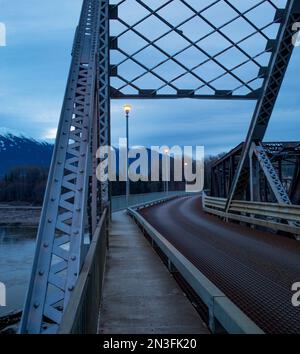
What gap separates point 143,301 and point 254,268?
8.46ft

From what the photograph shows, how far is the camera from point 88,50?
34.3 ft

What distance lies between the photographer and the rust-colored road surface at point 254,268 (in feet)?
20.7

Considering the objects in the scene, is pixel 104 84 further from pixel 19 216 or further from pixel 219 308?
pixel 19 216

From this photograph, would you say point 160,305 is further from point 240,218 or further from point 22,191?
point 22,191

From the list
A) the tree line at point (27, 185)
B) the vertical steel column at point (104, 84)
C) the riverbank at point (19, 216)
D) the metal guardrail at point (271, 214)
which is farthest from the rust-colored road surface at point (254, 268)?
the tree line at point (27, 185)

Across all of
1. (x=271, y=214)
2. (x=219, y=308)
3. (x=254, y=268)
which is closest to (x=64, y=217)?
(x=219, y=308)

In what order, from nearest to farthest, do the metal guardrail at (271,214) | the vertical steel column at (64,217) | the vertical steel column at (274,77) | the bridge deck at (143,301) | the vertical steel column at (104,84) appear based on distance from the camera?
the vertical steel column at (64,217) < the bridge deck at (143,301) < the metal guardrail at (271,214) < the vertical steel column at (274,77) < the vertical steel column at (104,84)

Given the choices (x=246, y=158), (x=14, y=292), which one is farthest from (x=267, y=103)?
(x=14, y=292)

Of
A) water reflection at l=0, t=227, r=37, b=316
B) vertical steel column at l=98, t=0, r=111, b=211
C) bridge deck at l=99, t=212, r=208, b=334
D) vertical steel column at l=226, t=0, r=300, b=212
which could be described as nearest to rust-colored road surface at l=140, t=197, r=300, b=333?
bridge deck at l=99, t=212, r=208, b=334

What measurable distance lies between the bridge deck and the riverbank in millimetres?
88940

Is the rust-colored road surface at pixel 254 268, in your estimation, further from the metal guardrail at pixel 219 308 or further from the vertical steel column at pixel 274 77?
the vertical steel column at pixel 274 77

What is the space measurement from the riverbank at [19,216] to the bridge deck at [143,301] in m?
88.9

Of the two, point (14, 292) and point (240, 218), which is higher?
point (240, 218)

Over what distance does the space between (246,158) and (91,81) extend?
1165 centimetres
